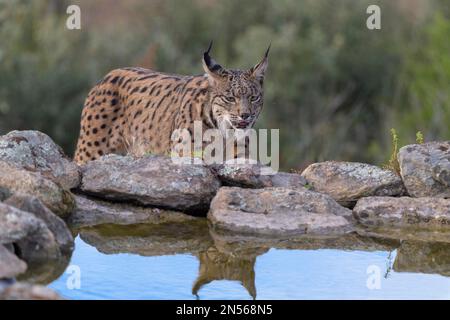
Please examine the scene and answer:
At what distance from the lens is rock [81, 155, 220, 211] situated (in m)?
6.74

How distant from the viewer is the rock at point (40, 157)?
684 cm

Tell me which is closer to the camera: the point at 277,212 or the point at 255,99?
the point at 277,212

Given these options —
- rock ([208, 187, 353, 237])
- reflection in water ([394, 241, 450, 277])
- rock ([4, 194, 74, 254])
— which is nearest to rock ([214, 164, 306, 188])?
rock ([208, 187, 353, 237])

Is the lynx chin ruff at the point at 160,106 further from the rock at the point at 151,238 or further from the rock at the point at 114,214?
the rock at the point at 151,238

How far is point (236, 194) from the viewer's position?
6.66 m

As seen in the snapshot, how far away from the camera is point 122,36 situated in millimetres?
23734

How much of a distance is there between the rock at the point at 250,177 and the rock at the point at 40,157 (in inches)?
38.6

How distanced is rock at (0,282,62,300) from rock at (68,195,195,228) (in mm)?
1797

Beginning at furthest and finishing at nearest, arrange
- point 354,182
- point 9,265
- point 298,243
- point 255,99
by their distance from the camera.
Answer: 1. point 255,99
2. point 354,182
3. point 298,243
4. point 9,265

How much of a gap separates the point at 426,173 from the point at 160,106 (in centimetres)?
339

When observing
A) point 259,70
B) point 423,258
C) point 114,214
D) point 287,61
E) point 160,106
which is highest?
point 259,70

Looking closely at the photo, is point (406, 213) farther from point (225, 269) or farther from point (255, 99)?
point (255, 99)

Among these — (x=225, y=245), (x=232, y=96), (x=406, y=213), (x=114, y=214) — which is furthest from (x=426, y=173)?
(x=232, y=96)

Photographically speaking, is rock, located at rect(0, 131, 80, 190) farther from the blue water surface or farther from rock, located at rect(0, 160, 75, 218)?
the blue water surface
